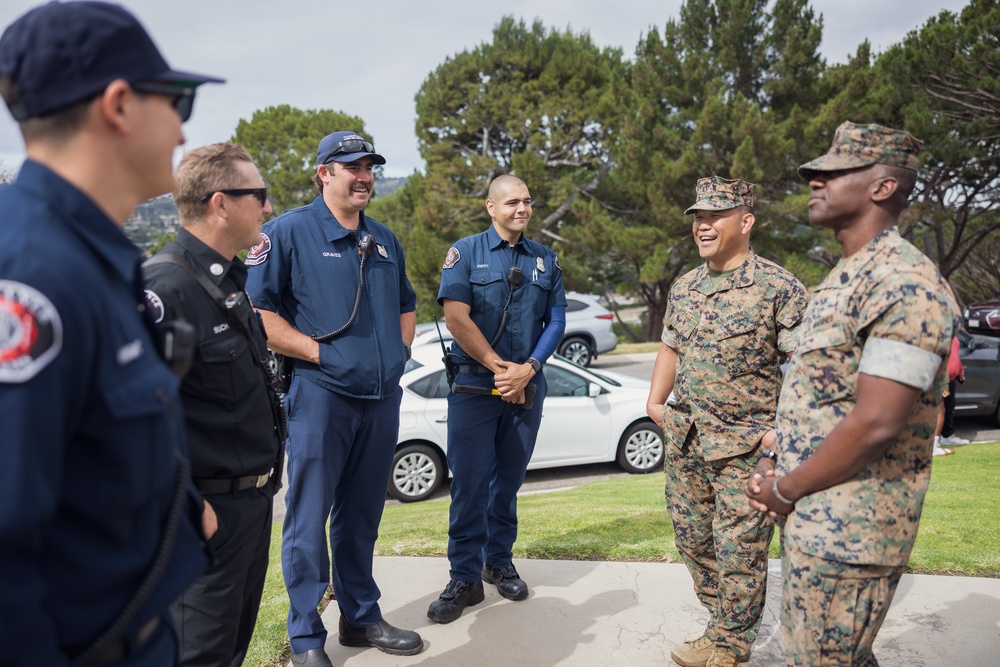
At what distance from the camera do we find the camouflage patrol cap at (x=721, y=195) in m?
3.38

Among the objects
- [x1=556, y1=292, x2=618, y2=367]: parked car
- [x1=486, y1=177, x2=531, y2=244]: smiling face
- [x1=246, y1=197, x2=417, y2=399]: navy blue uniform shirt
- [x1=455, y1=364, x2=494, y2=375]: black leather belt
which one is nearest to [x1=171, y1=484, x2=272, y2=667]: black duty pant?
[x1=246, y1=197, x2=417, y2=399]: navy blue uniform shirt

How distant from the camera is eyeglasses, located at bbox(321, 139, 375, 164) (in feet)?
11.4

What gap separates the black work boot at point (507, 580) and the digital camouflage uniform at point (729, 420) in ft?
3.30

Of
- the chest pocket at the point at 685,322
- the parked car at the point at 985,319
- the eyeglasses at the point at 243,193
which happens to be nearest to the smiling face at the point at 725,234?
the chest pocket at the point at 685,322

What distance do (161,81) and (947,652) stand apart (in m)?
3.71

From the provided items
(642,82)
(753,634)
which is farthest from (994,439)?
(642,82)

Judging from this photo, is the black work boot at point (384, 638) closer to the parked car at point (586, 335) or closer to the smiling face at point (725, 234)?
the smiling face at point (725, 234)

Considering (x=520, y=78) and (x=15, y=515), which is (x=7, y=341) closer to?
(x=15, y=515)

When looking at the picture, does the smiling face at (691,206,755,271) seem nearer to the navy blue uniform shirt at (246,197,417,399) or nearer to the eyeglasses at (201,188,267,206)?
the navy blue uniform shirt at (246,197,417,399)

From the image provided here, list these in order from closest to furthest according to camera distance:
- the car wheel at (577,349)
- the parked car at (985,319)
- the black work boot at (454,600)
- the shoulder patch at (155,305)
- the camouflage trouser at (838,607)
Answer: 1. the camouflage trouser at (838,607)
2. the shoulder patch at (155,305)
3. the black work boot at (454,600)
4. the car wheel at (577,349)
5. the parked car at (985,319)

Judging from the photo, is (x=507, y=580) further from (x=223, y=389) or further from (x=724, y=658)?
(x=223, y=389)

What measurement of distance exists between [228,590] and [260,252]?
4.86 ft

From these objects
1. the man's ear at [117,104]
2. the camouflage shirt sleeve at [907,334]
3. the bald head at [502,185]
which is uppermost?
the bald head at [502,185]

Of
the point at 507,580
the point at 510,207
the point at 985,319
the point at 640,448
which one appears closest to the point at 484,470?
the point at 507,580
